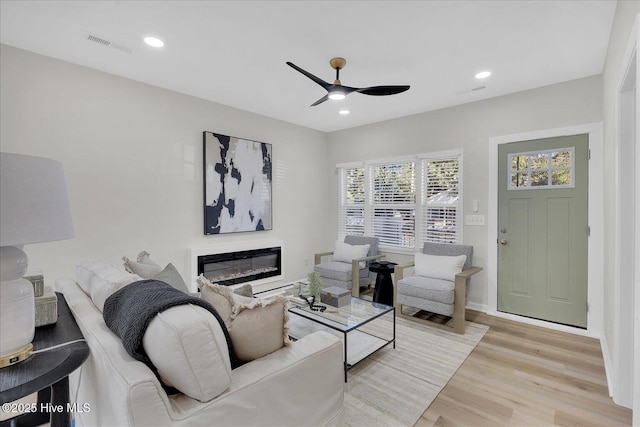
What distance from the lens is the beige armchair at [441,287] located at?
318 cm

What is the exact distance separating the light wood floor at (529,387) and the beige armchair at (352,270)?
1.66 meters

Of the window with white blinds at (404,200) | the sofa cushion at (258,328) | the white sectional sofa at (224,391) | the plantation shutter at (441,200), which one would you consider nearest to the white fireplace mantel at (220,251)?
the window with white blinds at (404,200)

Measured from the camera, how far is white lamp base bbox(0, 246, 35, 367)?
3.47 feet

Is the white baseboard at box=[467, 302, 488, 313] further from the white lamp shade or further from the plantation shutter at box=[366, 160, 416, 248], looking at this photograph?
the white lamp shade

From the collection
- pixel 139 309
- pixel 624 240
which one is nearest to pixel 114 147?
pixel 139 309

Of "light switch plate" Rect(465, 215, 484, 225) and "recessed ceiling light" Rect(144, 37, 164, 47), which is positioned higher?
"recessed ceiling light" Rect(144, 37, 164, 47)

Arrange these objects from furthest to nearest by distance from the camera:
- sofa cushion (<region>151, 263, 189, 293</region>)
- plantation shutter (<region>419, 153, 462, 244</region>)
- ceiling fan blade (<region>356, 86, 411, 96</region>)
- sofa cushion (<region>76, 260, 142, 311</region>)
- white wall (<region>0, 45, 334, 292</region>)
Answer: plantation shutter (<region>419, 153, 462, 244</region>), white wall (<region>0, 45, 334, 292</region>), ceiling fan blade (<region>356, 86, 411, 96</region>), sofa cushion (<region>151, 263, 189, 293</region>), sofa cushion (<region>76, 260, 142, 311</region>)

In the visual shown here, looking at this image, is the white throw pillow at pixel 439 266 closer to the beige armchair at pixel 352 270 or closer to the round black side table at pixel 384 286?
the round black side table at pixel 384 286

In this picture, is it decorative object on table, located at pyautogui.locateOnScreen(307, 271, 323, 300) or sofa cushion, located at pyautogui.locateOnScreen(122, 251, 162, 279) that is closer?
sofa cushion, located at pyautogui.locateOnScreen(122, 251, 162, 279)

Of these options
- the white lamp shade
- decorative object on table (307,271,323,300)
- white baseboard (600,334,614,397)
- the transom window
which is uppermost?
the transom window

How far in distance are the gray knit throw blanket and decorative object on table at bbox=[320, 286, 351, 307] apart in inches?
62.8

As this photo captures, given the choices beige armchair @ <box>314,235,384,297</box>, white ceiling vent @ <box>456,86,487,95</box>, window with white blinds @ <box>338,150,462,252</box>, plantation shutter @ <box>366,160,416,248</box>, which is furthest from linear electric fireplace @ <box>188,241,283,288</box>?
white ceiling vent @ <box>456,86,487,95</box>

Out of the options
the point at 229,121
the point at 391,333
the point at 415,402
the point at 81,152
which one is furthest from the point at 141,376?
the point at 229,121

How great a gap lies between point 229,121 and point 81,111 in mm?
1658
